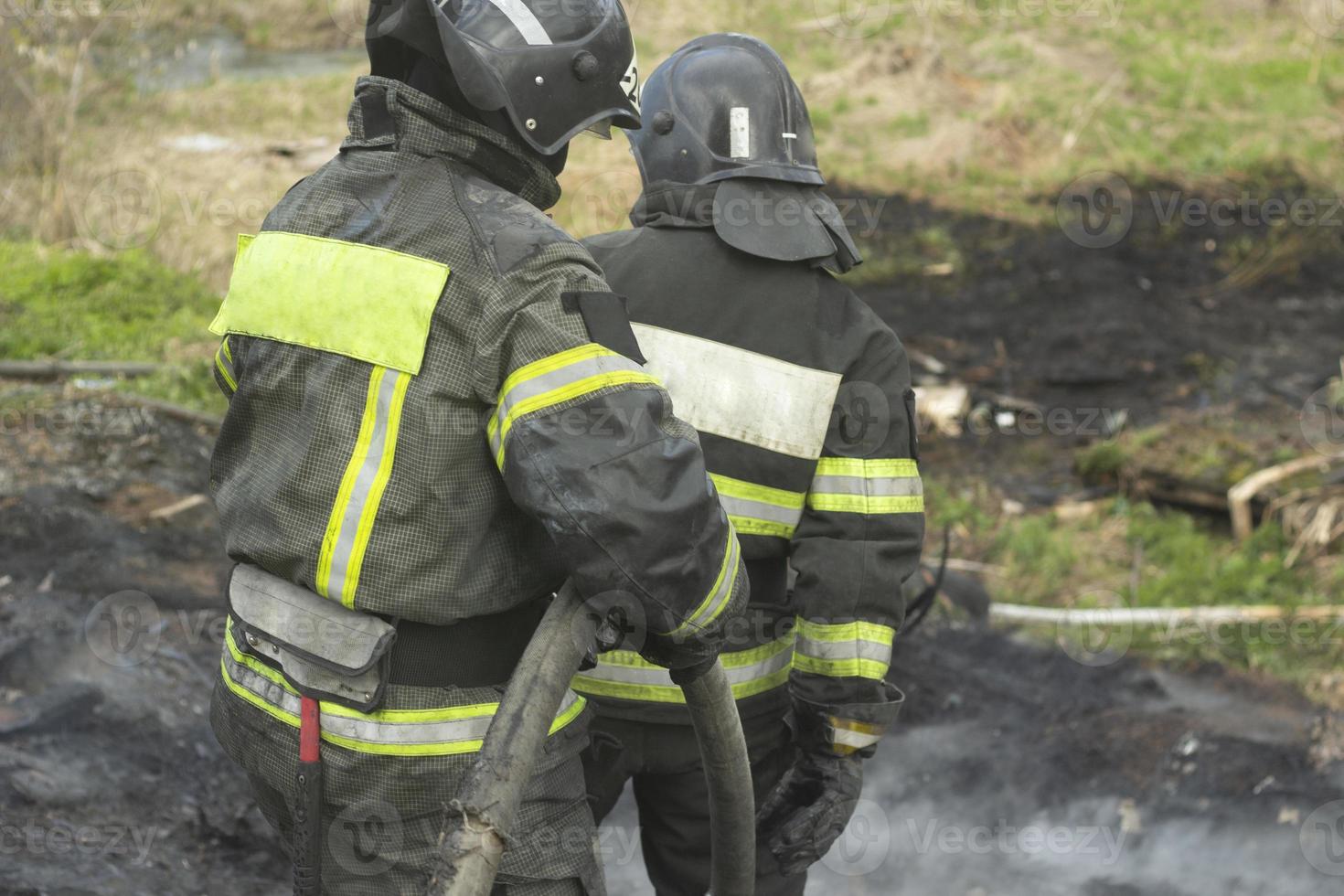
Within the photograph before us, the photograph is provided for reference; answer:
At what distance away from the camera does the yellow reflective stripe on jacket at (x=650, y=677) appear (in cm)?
291

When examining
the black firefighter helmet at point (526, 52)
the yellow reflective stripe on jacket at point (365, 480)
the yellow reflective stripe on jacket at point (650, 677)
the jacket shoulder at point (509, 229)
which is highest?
the black firefighter helmet at point (526, 52)

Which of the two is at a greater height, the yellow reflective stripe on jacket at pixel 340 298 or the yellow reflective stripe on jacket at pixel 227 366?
the yellow reflective stripe on jacket at pixel 340 298

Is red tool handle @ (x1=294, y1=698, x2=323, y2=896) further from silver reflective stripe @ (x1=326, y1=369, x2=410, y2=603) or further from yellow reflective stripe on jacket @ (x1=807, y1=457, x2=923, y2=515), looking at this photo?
yellow reflective stripe on jacket @ (x1=807, y1=457, x2=923, y2=515)

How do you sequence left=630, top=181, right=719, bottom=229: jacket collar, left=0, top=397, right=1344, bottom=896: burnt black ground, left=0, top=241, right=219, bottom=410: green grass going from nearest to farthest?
1. left=630, top=181, right=719, bottom=229: jacket collar
2. left=0, top=397, right=1344, bottom=896: burnt black ground
3. left=0, top=241, right=219, bottom=410: green grass

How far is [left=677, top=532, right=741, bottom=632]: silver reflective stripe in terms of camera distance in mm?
2172

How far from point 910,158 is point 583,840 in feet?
39.0

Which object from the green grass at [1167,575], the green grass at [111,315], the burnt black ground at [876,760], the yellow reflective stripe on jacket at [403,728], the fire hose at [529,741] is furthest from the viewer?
the green grass at [111,315]

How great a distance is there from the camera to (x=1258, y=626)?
20.8ft

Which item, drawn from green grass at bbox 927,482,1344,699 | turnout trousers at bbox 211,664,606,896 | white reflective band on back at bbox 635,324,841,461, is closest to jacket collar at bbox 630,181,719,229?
white reflective band on back at bbox 635,324,841,461

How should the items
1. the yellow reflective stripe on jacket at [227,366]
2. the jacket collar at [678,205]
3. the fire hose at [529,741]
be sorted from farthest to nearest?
the jacket collar at [678,205] → the yellow reflective stripe on jacket at [227,366] → the fire hose at [529,741]

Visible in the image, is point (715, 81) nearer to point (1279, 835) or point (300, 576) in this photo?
point (300, 576)

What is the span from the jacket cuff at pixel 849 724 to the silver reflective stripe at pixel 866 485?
43 centimetres

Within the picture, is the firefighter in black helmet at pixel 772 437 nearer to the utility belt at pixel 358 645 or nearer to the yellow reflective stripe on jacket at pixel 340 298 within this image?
the utility belt at pixel 358 645

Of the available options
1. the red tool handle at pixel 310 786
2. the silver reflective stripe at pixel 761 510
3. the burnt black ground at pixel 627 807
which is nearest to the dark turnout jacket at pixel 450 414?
the red tool handle at pixel 310 786
